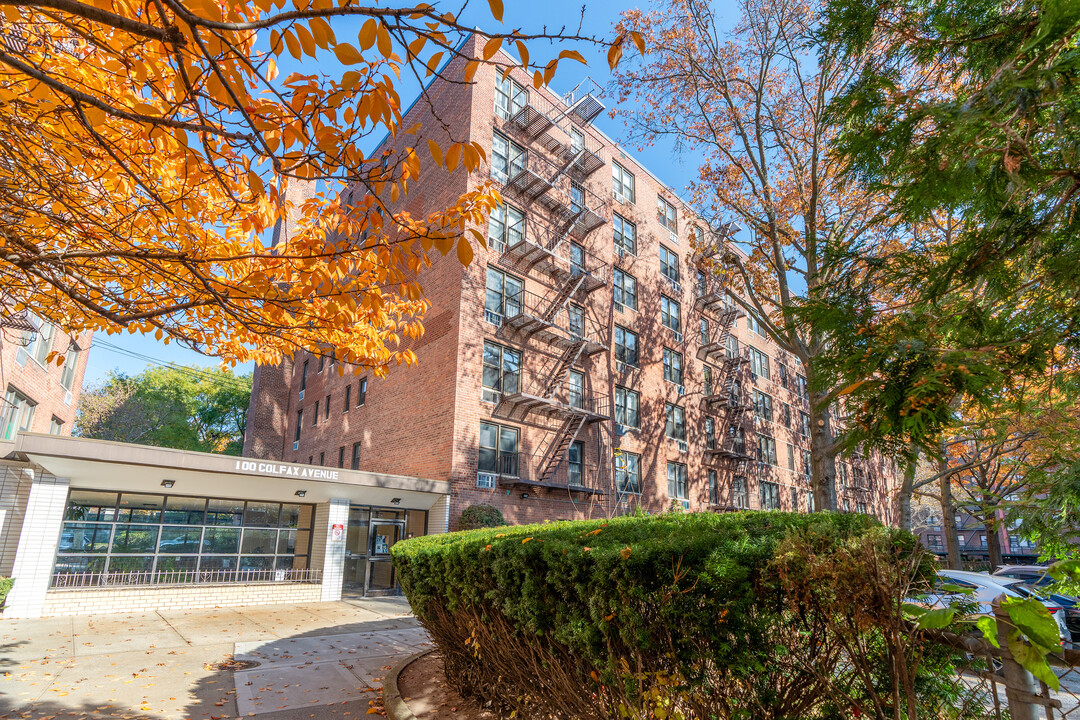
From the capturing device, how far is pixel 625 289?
27234mm

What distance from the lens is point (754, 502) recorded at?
32.4m

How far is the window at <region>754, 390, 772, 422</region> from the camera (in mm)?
35125

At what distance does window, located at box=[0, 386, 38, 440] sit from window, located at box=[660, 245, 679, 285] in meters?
26.7

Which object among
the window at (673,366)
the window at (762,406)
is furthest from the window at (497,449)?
the window at (762,406)

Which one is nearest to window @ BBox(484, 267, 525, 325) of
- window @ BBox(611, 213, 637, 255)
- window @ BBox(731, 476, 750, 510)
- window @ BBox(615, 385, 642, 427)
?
window @ BBox(615, 385, 642, 427)

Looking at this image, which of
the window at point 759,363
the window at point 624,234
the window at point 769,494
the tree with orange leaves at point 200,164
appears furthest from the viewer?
the window at point 759,363

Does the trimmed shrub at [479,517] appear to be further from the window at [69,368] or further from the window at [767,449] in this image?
the window at [767,449]

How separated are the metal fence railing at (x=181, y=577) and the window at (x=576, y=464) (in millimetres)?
9352

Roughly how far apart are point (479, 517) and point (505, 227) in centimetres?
1100

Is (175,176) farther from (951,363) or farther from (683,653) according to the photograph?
(951,363)

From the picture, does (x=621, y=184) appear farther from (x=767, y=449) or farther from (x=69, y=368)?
(x=69, y=368)

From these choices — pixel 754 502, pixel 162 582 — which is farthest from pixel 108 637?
pixel 754 502

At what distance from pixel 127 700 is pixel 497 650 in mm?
4682

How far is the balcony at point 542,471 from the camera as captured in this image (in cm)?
2005
